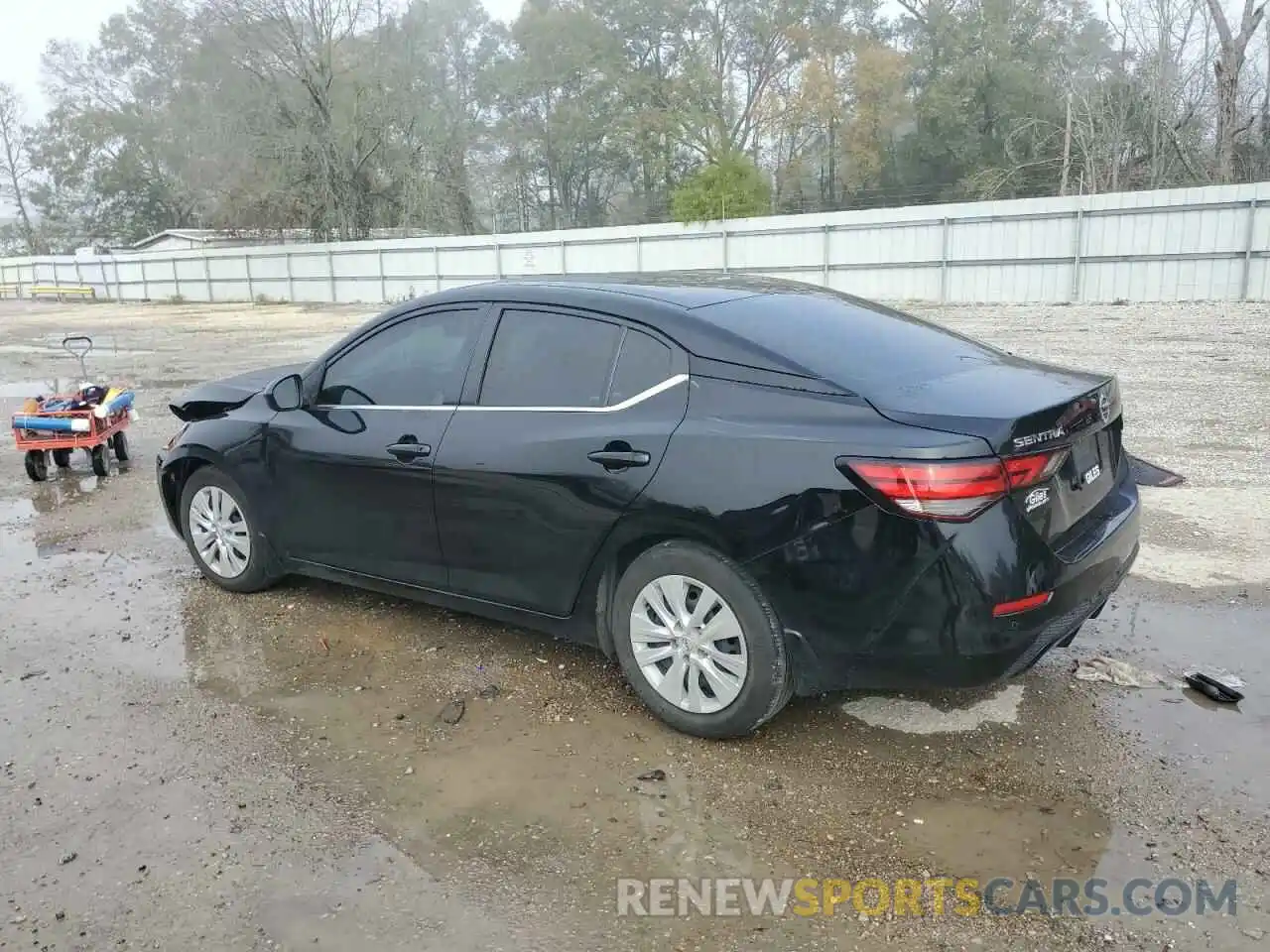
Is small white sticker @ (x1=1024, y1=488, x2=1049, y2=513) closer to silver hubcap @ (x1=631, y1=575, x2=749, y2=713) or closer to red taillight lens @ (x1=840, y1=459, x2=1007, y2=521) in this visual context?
red taillight lens @ (x1=840, y1=459, x2=1007, y2=521)

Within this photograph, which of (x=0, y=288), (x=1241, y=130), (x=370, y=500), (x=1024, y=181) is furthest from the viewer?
(x=0, y=288)

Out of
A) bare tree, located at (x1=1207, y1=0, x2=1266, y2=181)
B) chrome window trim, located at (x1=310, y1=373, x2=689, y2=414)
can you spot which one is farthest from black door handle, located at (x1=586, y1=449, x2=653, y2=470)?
bare tree, located at (x1=1207, y1=0, x2=1266, y2=181)

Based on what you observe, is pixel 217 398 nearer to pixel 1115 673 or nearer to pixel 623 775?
pixel 623 775

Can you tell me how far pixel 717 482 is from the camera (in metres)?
3.32

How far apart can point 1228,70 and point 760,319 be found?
110 feet

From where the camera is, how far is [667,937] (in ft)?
8.59

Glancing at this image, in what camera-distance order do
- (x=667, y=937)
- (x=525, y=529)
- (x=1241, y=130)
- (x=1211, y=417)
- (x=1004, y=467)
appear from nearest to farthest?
(x=667, y=937), (x=1004, y=467), (x=525, y=529), (x=1211, y=417), (x=1241, y=130)

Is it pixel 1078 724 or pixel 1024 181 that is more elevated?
pixel 1024 181

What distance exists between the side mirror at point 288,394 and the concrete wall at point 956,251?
69.0 feet

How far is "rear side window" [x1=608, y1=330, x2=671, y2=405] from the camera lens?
143 inches

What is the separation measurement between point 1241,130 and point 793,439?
35294 millimetres

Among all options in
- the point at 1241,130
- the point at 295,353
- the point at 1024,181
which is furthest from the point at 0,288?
the point at 1241,130

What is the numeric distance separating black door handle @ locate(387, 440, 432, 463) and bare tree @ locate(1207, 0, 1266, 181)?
33.3 m

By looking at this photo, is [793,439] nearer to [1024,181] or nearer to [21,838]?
[21,838]
